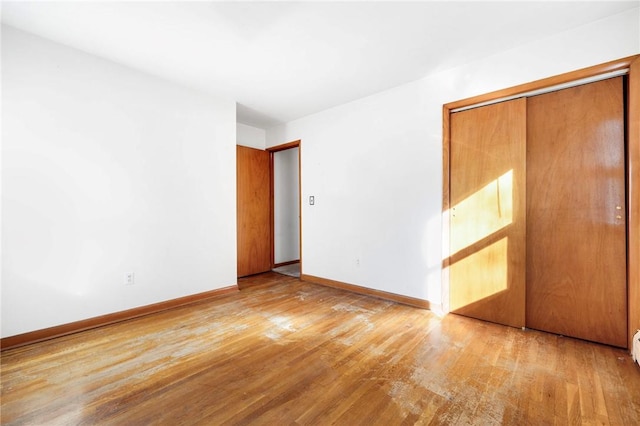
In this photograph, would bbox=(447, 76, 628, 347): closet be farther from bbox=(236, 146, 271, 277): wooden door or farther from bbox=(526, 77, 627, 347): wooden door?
bbox=(236, 146, 271, 277): wooden door

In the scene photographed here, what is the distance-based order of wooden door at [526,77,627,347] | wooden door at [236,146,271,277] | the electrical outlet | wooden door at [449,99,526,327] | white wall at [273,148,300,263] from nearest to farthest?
wooden door at [526,77,627,347] → wooden door at [449,99,526,327] → the electrical outlet → wooden door at [236,146,271,277] → white wall at [273,148,300,263]

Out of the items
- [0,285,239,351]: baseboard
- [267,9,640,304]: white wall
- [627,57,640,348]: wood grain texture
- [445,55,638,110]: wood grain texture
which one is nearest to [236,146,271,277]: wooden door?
[267,9,640,304]: white wall

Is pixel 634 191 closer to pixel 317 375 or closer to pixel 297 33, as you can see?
pixel 317 375

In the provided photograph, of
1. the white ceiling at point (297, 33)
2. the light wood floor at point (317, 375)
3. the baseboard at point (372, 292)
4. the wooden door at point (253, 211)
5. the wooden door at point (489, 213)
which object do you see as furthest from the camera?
the wooden door at point (253, 211)

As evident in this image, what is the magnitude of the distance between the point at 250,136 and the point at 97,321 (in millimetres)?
3292

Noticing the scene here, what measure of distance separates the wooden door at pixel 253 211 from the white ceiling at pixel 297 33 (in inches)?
65.0

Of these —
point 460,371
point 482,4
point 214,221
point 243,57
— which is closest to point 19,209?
point 214,221

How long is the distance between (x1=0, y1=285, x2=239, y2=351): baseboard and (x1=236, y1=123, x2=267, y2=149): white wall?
2.46 metres

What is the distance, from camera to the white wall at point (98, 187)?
7.11ft

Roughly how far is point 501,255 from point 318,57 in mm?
2571

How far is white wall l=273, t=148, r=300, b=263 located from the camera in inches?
200

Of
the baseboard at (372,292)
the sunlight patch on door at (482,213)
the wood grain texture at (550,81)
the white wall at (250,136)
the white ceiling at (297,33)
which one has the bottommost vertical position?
the baseboard at (372,292)

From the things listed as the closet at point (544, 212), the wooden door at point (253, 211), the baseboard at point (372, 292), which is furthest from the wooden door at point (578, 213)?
the wooden door at point (253, 211)

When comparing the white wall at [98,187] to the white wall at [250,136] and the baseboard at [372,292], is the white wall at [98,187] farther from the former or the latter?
the baseboard at [372,292]
